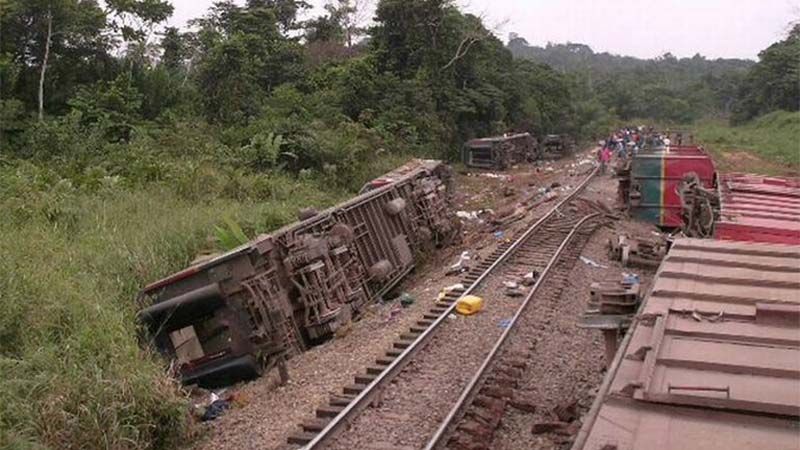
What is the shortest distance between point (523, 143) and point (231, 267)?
29.2 meters

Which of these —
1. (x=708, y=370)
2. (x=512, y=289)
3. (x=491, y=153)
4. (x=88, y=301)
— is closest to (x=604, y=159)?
(x=491, y=153)

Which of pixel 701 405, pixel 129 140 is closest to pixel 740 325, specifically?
pixel 701 405

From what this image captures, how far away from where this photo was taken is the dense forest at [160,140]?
23.1ft

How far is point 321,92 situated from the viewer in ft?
96.3

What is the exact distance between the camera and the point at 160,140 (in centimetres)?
2042

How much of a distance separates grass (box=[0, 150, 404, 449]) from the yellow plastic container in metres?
4.15

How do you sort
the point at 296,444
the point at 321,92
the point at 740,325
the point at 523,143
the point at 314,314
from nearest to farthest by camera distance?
the point at 740,325 < the point at 296,444 < the point at 314,314 < the point at 321,92 < the point at 523,143

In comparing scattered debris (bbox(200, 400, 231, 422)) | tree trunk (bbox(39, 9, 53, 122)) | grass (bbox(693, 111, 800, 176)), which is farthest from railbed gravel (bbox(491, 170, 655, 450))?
grass (bbox(693, 111, 800, 176))

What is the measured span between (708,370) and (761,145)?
40628mm

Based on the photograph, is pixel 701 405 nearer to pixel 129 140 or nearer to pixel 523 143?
pixel 129 140

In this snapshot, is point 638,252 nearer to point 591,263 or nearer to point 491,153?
point 591,263

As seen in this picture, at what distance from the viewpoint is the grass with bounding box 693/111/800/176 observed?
30.2 metres

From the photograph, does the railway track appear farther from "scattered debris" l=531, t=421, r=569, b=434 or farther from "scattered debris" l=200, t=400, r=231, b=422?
"scattered debris" l=200, t=400, r=231, b=422

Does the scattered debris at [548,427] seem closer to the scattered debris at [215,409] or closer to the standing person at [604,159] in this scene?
the scattered debris at [215,409]
